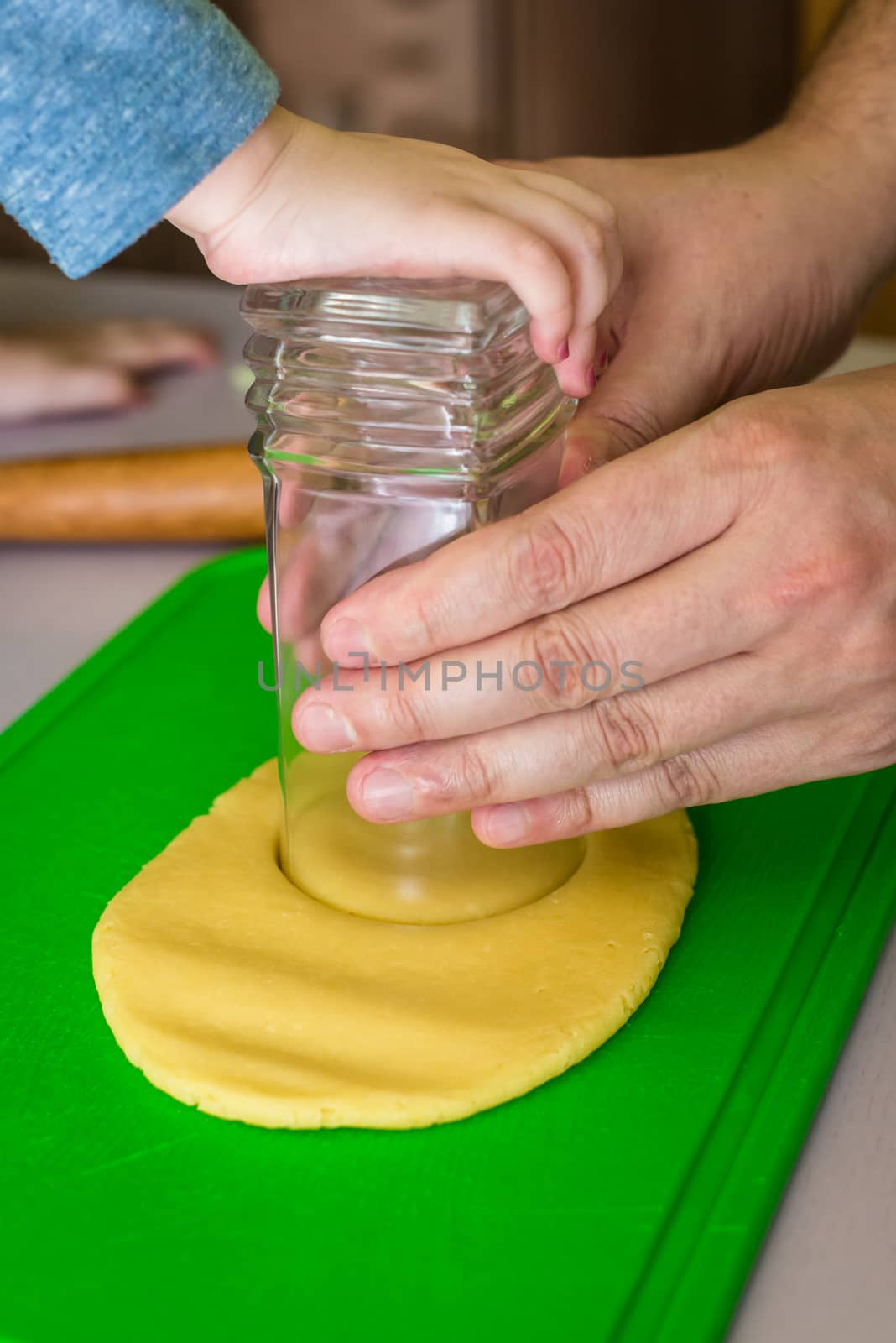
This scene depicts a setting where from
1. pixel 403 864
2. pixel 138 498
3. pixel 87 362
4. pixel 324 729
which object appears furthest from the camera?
pixel 87 362

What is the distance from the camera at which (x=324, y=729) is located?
76 cm

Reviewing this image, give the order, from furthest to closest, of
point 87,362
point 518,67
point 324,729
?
1. point 518,67
2. point 87,362
3. point 324,729

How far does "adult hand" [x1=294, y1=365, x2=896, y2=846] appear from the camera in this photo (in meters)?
0.72

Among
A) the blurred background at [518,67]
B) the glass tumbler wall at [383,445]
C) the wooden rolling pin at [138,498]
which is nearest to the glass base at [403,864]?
the glass tumbler wall at [383,445]

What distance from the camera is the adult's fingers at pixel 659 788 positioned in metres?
0.81

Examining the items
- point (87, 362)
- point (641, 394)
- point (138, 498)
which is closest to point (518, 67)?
point (87, 362)

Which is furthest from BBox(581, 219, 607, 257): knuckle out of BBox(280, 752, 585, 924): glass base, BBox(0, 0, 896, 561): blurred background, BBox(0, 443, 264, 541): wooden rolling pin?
BBox(0, 0, 896, 561): blurred background

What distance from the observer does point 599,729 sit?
2.51 ft

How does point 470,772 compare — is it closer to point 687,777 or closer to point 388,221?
point 687,777

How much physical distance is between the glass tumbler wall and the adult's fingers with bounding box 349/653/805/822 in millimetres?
53

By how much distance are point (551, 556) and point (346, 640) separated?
112 millimetres

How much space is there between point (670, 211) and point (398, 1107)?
0.65m

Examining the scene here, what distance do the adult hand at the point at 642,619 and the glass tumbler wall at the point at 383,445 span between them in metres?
0.04

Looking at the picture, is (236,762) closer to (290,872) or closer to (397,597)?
(290,872)
